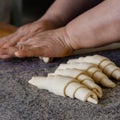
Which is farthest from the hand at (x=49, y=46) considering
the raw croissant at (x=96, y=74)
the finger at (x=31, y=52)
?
the raw croissant at (x=96, y=74)

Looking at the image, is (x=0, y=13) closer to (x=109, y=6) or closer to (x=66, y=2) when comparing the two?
(x=66, y=2)

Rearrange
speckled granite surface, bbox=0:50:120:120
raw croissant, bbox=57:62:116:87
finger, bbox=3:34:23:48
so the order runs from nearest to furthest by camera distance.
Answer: speckled granite surface, bbox=0:50:120:120
raw croissant, bbox=57:62:116:87
finger, bbox=3:34:23:48

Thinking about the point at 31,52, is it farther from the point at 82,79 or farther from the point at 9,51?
the point at 82,79

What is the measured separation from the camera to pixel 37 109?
67 centimetres

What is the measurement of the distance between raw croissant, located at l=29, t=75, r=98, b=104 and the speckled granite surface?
0.01 m

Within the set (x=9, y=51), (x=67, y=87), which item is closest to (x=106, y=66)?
(x=67, y=87)

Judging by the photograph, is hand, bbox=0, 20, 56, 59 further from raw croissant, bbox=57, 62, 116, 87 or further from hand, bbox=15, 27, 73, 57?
raw croissant, bbox=57, 62, 116, 87

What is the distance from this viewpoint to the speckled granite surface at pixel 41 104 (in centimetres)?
64

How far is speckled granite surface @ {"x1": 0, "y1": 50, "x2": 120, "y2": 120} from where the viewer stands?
0.64 metres

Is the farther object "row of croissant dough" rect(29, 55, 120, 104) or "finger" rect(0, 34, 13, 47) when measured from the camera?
"finger" rect(0, 34, 13, 47)

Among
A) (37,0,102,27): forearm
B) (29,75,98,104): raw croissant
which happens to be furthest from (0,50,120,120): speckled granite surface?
(37,0,102,27): forearm

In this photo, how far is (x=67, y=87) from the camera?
2.30 feet

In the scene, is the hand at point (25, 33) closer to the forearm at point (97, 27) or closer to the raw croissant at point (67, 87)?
the forearm at point (97, 27)

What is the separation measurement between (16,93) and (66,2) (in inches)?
18.6
